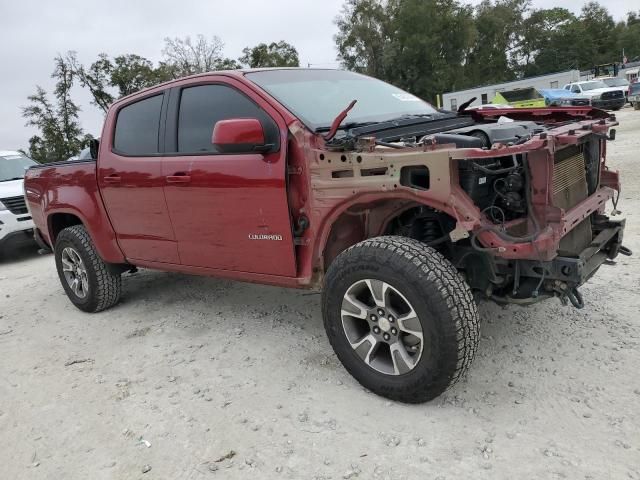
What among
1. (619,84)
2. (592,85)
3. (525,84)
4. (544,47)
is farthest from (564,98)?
(544,47)

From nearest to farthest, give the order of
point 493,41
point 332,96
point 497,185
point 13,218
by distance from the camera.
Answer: point 497,185 → point 332,96 → point 13,218 → point 493,41

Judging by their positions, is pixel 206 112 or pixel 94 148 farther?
pixel 94 148

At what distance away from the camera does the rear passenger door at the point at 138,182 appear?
403 centimetres

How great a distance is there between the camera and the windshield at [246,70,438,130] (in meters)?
3.35

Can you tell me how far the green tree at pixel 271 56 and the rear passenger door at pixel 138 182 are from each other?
34589 millimetres

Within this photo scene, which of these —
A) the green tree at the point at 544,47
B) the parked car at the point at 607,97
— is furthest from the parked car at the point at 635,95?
the green tree at the point at 544,47

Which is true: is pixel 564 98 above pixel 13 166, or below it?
below

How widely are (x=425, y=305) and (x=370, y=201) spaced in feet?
2.17

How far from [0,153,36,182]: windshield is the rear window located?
6118 mm

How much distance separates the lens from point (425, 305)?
8.53ft

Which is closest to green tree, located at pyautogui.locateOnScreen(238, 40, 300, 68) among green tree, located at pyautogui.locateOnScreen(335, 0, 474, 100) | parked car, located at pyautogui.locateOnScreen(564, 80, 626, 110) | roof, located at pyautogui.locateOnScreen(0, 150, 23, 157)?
green tree, located at pyautogui.locateOnScreen(335, 0, 474, 100)

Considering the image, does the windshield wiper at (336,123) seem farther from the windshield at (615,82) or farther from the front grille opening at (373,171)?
the windshield at (615,82)

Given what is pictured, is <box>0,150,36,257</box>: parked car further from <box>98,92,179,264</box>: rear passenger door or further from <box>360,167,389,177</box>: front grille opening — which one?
<box>360,167,389,177</box>: front grille opening

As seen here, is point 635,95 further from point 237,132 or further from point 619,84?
point 237,132
